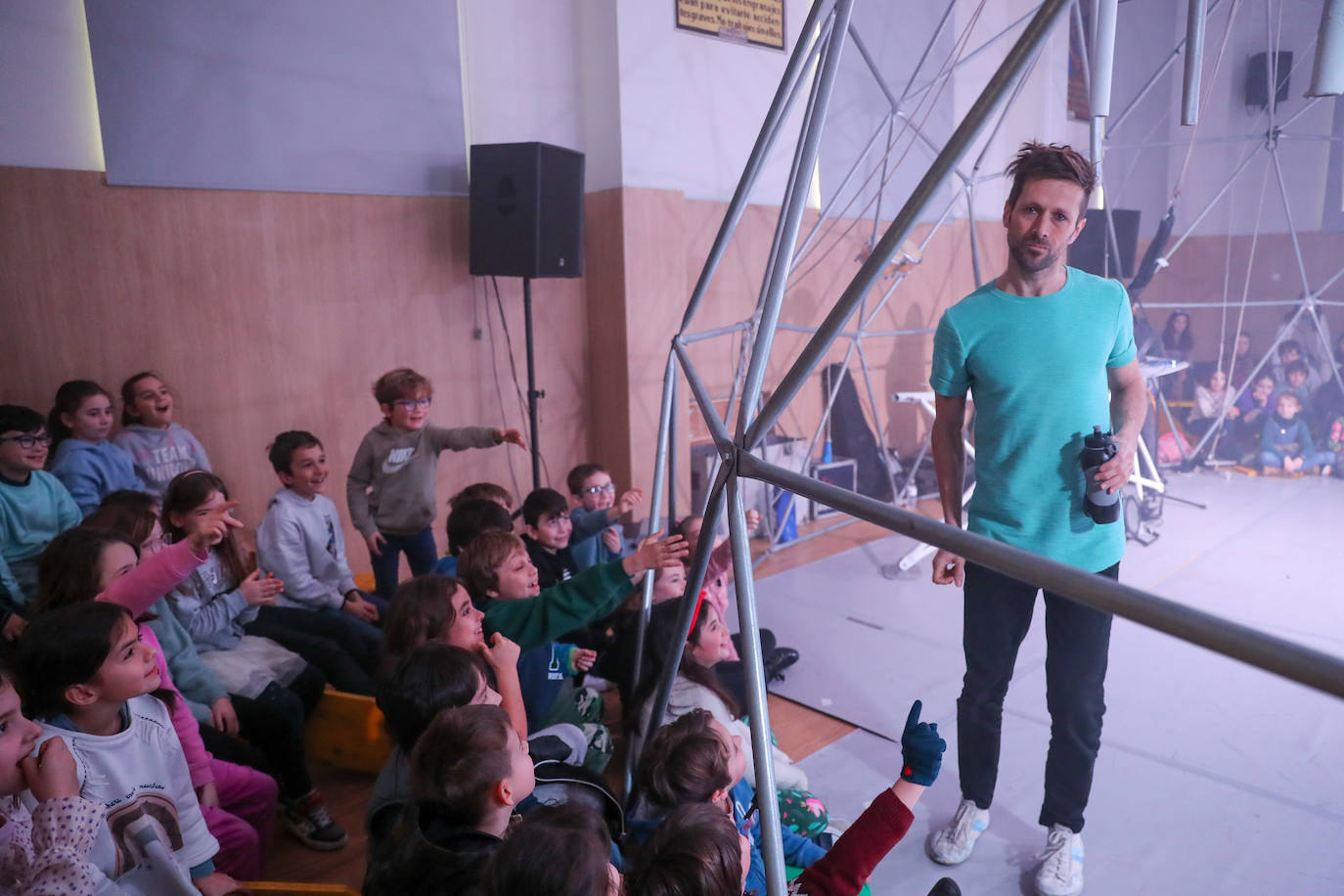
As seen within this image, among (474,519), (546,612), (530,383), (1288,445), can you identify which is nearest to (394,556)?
(474,519)

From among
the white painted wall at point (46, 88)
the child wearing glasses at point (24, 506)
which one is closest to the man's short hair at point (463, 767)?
the child wearing glasses at point (24, 506)

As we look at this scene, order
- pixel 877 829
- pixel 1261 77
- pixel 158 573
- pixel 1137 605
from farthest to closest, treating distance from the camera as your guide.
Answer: pixel 1261 77, pixel 158 573, pixel 877 829, pixel 1137 605

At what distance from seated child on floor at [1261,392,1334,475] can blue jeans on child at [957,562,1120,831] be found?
422 cm

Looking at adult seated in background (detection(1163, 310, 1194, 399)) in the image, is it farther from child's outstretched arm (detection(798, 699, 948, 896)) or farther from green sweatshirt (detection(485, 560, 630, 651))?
child's outstretched arm (detection(798, 699, 948, 896))

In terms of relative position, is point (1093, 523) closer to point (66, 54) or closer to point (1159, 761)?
point (1159, 761)

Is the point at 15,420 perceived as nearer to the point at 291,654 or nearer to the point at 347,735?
the point at 291,654

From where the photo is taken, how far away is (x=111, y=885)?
127 centimetres

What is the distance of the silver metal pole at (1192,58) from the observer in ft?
5.00

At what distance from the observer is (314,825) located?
1.99 metres

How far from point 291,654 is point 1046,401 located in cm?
191

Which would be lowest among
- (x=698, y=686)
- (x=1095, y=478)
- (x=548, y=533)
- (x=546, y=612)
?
(x=698, y=686)

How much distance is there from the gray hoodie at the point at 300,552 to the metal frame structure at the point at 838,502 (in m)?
1.50

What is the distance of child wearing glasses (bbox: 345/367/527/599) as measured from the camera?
300cm

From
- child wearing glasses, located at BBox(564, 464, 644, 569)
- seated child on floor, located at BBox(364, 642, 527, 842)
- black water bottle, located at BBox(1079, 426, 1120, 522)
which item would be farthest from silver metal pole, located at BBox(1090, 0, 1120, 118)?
child wearing glasses, located at BBox(564, 464, 644, 569)
